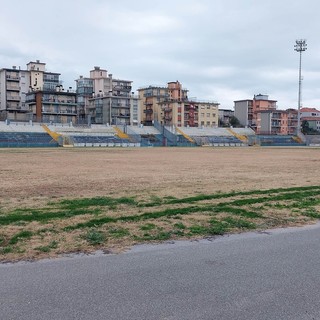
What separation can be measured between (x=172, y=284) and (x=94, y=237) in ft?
9.01

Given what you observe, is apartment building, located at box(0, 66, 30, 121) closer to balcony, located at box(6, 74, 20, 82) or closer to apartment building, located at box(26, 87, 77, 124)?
balcony, located at box(6, 74, 20, 82)

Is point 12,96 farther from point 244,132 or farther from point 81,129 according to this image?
point 244,132

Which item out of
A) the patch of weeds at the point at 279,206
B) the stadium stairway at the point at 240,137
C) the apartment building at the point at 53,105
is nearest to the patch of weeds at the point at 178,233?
the patch of weeds at the point at 279,206

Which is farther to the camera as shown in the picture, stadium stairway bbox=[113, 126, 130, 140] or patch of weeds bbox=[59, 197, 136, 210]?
stadium stairway bbox=[113, 126, 130, 140]

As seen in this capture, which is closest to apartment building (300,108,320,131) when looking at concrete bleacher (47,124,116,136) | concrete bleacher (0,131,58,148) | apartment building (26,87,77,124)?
concrete bleacher (47,124,116,136)

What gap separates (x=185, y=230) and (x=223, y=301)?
144 inches

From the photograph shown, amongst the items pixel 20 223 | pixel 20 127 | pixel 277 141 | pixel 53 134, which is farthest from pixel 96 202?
pixel 277 141

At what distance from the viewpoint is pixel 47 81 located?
4424 inches

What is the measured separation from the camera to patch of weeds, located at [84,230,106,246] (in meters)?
7.43

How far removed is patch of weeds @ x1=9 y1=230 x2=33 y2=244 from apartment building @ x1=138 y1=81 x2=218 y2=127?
109 meters

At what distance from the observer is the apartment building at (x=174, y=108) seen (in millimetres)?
116625

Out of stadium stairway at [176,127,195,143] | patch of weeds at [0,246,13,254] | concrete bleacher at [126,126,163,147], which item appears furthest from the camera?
stadium stairway at [176,127,195,143]

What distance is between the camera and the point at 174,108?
11594cm

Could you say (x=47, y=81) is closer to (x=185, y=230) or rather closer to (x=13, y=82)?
(x=13, y=82)
